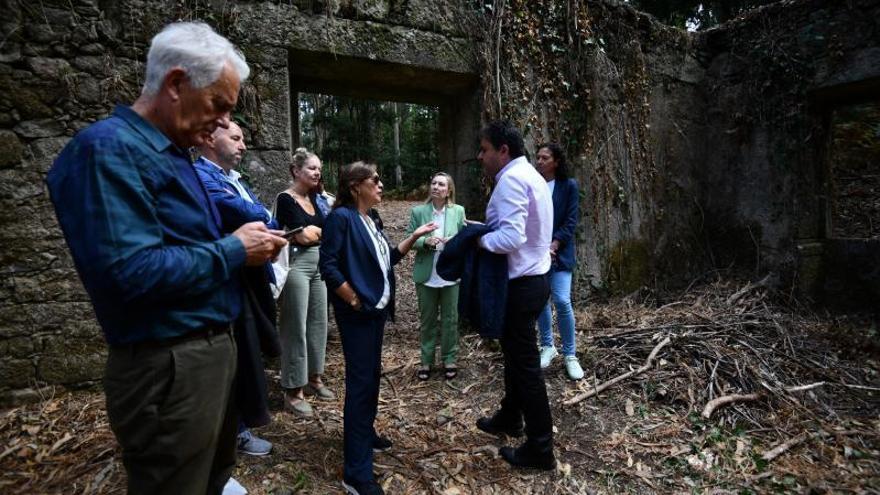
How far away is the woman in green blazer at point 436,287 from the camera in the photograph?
416cm

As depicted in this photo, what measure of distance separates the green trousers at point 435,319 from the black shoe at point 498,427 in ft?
3.02

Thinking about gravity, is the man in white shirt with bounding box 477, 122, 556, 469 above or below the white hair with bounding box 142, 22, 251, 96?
below

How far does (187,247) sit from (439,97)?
14.4 ft

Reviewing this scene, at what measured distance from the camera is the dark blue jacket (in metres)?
2.78

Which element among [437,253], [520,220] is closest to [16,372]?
[437,253]

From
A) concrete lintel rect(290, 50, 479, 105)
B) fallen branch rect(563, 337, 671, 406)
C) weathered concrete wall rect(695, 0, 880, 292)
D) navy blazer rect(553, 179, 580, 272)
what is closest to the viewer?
fallen branch rect(563, 337, 671, 406)

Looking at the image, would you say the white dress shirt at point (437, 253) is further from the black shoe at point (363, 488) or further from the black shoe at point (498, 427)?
the black shoe at point (363, 488)

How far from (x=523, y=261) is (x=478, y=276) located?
0.28 m

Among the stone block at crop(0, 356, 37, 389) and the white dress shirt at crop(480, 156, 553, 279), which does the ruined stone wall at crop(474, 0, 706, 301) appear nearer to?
the white dress shirt at crop(480, 156, 553, 279)

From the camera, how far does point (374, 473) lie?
9.21 feet

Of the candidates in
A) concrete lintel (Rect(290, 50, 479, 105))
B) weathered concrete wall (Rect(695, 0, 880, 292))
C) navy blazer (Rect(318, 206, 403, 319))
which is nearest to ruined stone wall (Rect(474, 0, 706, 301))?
weathered concrete wall (Rect(695, 0, 880, 292))

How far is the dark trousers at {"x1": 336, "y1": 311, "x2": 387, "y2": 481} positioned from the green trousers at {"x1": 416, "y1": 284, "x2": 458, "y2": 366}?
5.12ft

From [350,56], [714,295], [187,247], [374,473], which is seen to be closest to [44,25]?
[350,56]

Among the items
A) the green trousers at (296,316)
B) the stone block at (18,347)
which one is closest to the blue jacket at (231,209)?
the green trousers at (296,316)
